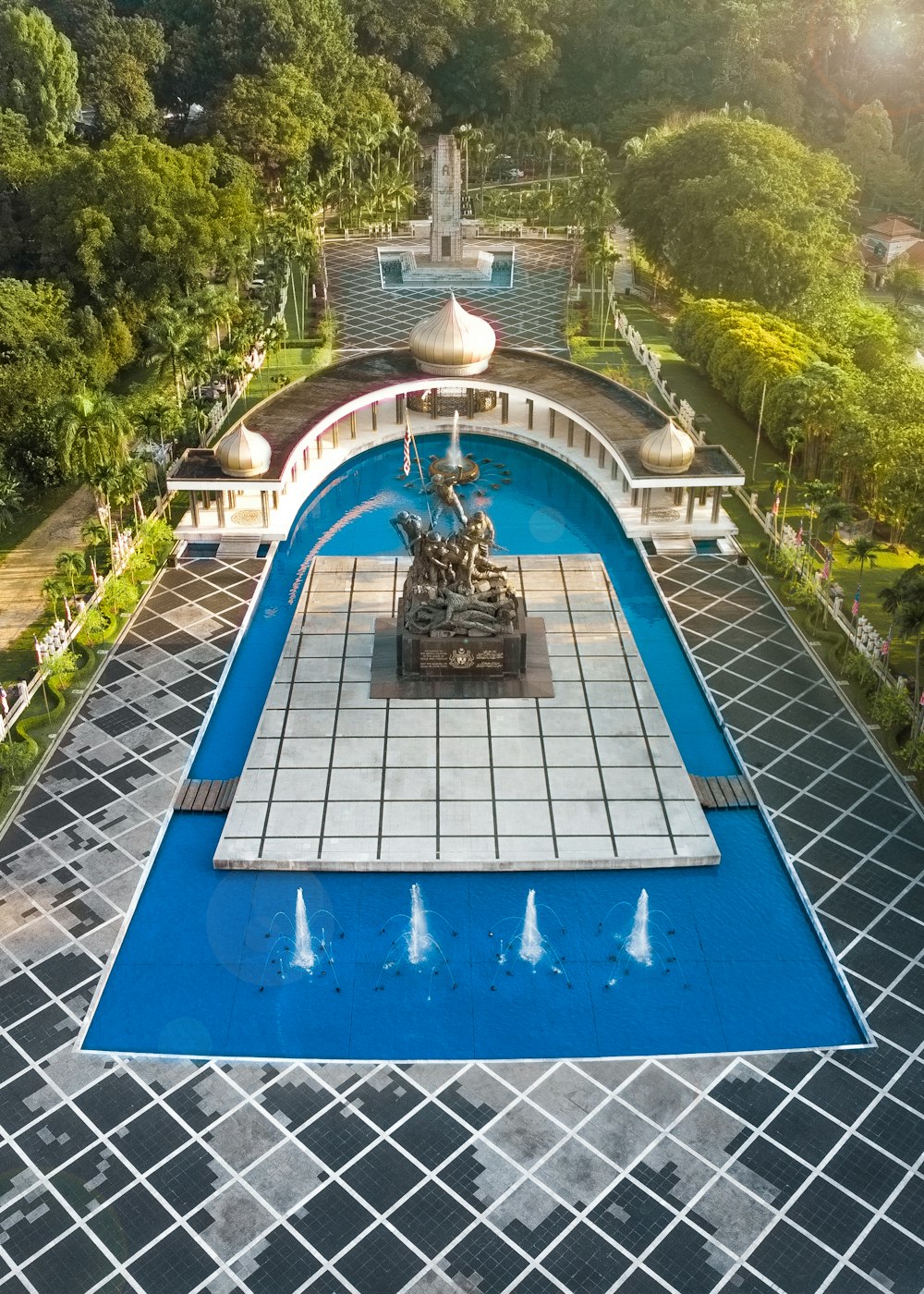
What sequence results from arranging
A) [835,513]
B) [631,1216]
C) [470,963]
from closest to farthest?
[631,1216] → [470,963] → [835,513]

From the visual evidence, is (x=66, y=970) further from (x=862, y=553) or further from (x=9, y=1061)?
(x=862, y=553)

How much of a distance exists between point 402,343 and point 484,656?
33989mm

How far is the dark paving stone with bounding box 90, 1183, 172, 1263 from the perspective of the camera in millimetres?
22656

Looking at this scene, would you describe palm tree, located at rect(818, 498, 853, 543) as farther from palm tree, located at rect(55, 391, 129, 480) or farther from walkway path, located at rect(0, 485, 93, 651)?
walkway path, located at rect(0, 485, 93, 651)

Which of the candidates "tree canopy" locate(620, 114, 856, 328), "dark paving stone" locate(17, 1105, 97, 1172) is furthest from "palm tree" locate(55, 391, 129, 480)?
"tree canopy" locate(620, 114, 856, 328)

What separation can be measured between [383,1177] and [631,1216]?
4.91m

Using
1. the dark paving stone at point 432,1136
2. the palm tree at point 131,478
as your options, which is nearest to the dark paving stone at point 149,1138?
the dark paving stone at point 432,1136

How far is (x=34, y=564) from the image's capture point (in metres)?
46.9

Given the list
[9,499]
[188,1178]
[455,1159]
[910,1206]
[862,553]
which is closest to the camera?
[910,1206]

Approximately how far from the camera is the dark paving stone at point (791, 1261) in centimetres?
2208

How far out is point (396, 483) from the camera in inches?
2146

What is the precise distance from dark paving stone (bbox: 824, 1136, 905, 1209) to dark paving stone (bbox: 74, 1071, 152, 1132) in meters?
14.3

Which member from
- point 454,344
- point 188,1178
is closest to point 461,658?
point 188,1178

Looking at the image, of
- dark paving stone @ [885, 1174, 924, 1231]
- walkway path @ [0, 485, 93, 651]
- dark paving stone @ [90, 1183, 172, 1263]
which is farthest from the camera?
walkway path @ [0, 485, 93, 651]
